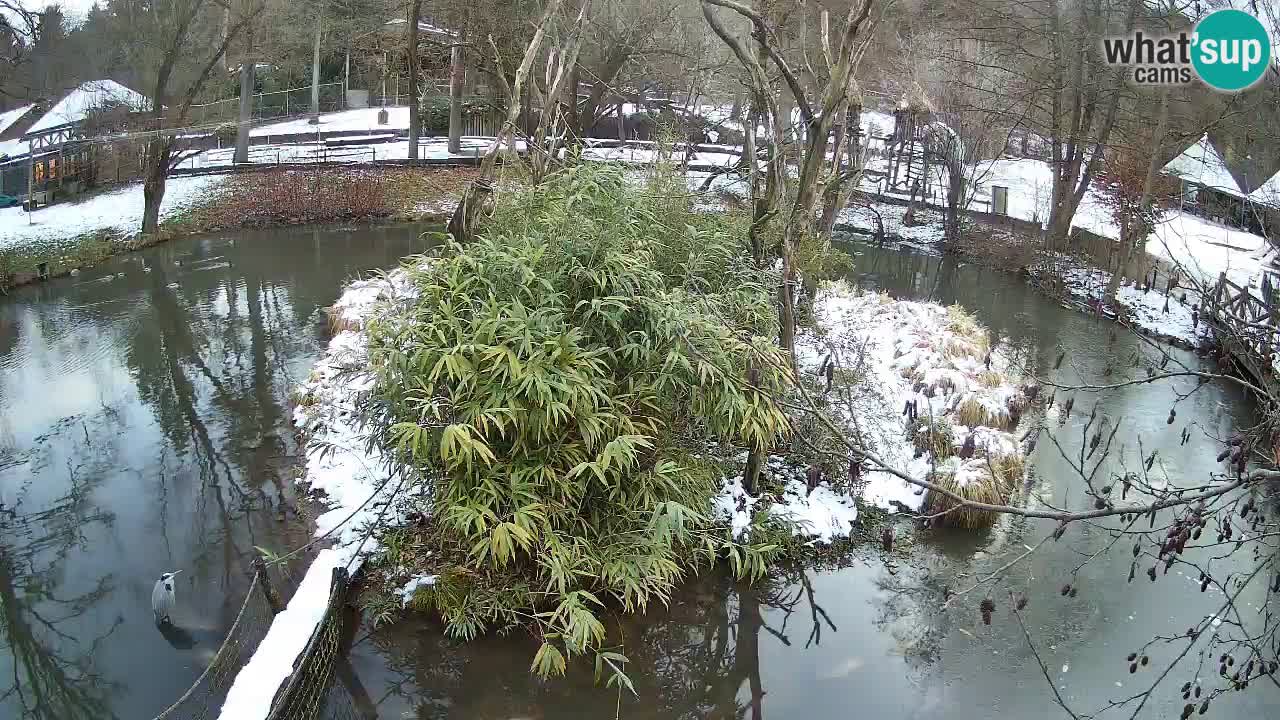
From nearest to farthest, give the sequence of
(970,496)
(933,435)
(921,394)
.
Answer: (970,496)
(933,435)
(921,394)

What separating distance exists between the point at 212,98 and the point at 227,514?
21.9 m

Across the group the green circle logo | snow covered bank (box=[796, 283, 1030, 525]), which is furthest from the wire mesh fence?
the green circle logo

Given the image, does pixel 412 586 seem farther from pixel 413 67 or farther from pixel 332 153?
pixel 332 153

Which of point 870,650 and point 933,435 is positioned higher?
point 933,435

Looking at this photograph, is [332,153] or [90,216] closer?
[90,216]

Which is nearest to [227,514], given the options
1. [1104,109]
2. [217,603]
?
[217,603]

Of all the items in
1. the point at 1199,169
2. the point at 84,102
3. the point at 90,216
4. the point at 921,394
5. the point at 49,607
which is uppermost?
the point at 84,102

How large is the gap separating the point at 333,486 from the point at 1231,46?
7817 mm

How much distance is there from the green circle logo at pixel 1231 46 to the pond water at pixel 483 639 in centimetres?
289

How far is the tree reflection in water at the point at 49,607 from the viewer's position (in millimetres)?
5617

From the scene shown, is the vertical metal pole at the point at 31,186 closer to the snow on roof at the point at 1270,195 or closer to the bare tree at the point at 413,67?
the bare tree at the point at 413,67

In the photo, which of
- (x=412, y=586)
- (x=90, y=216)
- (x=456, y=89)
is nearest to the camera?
(x=412, y=586)

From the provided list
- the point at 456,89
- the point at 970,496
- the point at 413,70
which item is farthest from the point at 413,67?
the point at 970,496

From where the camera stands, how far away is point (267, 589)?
5672 mm
